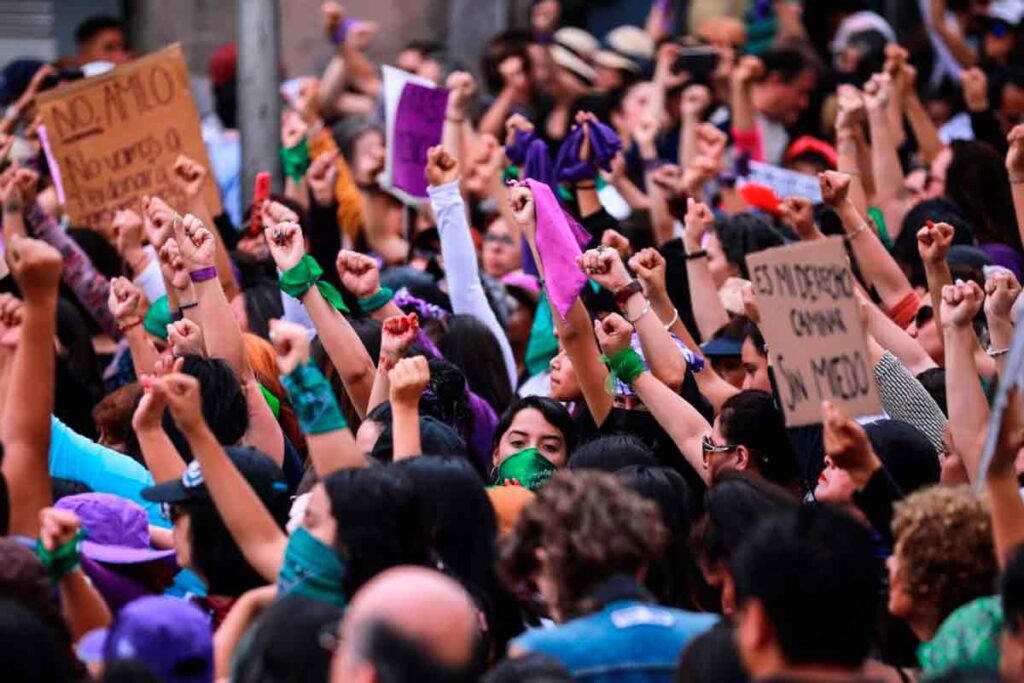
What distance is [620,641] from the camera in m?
A: 4.41

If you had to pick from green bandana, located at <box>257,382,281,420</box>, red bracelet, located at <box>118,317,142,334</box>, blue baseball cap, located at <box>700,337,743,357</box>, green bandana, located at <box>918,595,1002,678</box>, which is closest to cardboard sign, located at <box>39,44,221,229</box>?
red bracelet, located at <box>118,317,142,334</box>

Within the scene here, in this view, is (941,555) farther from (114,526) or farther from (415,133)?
(415,133)

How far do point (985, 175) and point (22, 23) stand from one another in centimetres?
866

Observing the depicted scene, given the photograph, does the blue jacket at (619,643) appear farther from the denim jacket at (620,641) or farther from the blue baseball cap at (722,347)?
the blue baseball cap at (722,347)

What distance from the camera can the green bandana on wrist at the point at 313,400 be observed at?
5035mm

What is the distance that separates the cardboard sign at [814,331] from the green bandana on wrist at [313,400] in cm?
116

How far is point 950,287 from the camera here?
19.4 feet

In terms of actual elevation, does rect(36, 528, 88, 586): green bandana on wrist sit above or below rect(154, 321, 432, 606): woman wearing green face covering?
below

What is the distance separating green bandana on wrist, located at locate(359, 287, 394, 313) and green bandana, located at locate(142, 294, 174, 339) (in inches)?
40.7

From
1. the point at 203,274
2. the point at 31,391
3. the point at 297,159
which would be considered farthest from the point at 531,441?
the point at 297,159

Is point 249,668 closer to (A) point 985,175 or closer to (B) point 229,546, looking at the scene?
(B) point 229,546

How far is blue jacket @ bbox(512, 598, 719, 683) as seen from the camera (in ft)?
14.4

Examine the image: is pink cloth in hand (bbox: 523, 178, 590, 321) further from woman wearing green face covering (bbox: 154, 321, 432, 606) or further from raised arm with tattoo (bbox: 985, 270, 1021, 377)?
woman wearing green face covering (bbox: 154, 321, 432, 606)

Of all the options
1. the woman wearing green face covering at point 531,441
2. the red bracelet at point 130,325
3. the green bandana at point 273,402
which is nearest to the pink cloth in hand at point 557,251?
the woman wearing green face covering at point 531,441
